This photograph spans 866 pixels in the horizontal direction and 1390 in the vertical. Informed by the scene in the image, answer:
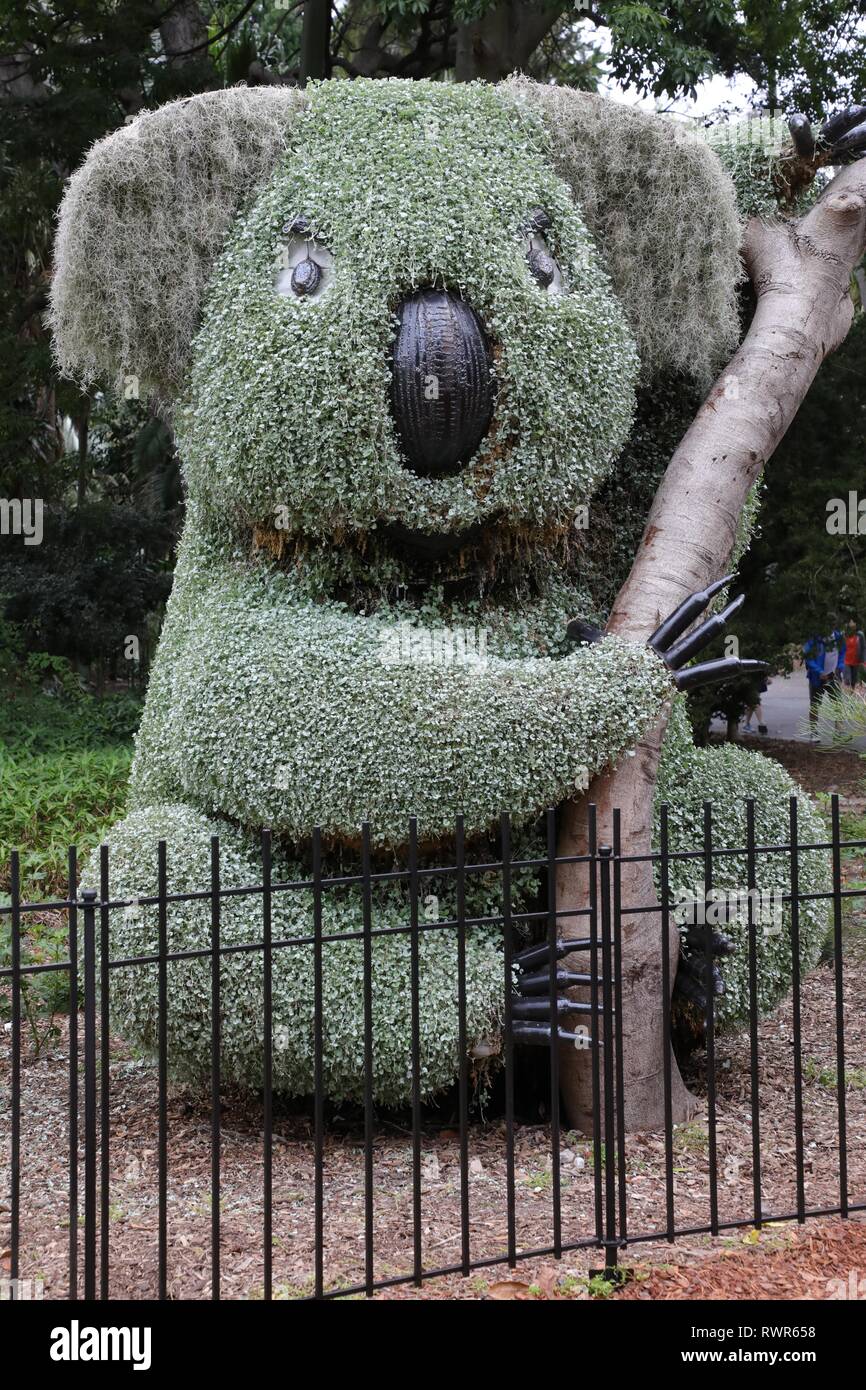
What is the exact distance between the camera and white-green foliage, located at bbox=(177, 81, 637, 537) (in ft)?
13.5

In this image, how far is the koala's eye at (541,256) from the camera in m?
4.43

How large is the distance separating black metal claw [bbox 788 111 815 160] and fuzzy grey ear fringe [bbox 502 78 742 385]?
416 mm

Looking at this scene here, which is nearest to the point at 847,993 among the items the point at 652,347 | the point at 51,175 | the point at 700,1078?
the point at 700,1078

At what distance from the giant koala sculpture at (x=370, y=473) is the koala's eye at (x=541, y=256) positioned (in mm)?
16

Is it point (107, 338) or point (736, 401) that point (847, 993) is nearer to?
point (736, 401)

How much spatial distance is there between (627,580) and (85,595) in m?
8.26

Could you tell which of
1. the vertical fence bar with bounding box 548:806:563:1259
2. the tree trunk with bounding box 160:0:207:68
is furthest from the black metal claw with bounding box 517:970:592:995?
the tree trunk with bounding box 160:0:207:68

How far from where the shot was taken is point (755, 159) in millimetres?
5352

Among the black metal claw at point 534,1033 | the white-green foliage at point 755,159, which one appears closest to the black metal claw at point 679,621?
the black metal claw at point 534,1033

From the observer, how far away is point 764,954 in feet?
16.3

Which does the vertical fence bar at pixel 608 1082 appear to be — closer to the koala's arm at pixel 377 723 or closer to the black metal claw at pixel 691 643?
the koala's arm at pixel 377 723

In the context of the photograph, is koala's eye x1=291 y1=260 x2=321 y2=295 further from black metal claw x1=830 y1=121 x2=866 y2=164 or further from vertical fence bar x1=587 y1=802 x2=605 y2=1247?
black metal claw x1=830 y1=121 x2=866 y2=164

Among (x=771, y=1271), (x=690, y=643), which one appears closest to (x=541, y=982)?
(x=771, y=1271)

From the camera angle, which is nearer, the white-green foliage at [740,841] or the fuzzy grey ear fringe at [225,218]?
the fuzzy grey ear fringe at [225,218]
